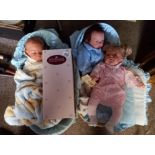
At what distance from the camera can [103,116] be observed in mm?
985

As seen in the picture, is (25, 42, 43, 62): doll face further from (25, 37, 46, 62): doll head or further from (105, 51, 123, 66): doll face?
(105, 51, 123, 66): doll face

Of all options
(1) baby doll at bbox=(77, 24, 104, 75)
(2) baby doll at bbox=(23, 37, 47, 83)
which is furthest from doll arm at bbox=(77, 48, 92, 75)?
(2) baby doll at bbox=(23, 37, 47, 83)

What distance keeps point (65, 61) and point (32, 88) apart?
0.16 metres

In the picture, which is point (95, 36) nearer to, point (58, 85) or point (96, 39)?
point (96, 39)

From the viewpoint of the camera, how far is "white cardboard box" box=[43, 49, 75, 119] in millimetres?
958

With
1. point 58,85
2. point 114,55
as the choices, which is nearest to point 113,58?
point 114,55

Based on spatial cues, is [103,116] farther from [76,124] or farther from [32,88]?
[32,88]

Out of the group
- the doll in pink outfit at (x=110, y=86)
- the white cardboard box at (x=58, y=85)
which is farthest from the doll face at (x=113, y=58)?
the white cardboard box at (x=58, y=85)

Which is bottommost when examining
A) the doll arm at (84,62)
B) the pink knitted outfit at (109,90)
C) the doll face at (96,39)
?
the pink knitted outfit at (109,90)

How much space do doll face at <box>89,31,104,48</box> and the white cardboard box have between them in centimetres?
10

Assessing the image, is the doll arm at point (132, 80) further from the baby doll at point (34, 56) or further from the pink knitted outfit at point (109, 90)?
the baby doll at point (34, 56)

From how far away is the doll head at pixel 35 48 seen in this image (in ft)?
3.29

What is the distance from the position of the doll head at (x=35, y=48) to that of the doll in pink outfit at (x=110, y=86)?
0.70 feet
